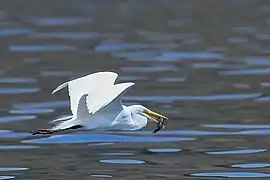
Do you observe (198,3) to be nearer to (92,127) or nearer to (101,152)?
(101,152)

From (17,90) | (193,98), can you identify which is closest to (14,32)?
(17,90)

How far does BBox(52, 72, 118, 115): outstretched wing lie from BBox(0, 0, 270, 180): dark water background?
1.63m

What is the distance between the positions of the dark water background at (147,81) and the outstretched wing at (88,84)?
5.36 ft

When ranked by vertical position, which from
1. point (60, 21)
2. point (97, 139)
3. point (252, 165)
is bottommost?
point (252, 165)

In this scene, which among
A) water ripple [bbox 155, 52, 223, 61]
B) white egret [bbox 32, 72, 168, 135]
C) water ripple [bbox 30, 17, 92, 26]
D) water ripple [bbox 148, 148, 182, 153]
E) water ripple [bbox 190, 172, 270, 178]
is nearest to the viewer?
white egret [bbox 32, 72, 168, 135]

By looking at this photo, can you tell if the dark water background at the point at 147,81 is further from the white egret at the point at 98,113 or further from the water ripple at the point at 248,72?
the white egret at the point at 98,113

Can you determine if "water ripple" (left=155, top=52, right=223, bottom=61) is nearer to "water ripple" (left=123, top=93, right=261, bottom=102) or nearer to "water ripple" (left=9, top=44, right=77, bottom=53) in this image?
"water ripple" (left=9, top=44, right=77, bottom=53)

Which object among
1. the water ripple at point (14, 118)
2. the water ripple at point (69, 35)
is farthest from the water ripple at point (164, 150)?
the water ripple at point (69, 35)

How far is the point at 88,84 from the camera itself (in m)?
11.7

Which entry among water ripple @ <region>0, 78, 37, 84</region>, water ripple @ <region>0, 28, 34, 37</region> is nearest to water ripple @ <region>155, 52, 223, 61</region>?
water ripple @ <region>0, 78, 37, 84</region>

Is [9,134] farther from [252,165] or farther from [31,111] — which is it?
[252,165]

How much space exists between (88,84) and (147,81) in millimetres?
9016

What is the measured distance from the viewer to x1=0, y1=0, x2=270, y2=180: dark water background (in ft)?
46.8

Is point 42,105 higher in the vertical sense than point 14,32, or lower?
lower
